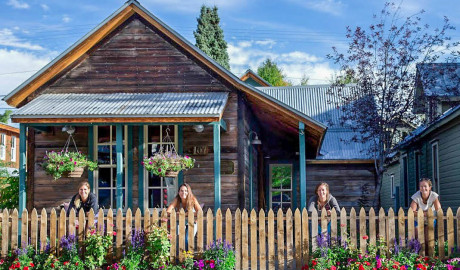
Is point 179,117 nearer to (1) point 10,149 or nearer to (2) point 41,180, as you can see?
(2) point 41,180

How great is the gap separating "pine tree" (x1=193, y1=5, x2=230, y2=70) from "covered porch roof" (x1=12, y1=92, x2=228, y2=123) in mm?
25770

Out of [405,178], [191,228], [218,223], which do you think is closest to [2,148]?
[405,178]

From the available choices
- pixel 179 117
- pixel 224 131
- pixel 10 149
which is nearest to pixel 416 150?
pixel 224 131

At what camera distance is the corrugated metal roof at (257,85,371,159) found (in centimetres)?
2177

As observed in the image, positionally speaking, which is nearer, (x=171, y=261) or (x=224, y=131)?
(x=171, y=261)

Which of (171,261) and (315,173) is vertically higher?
(315,173)

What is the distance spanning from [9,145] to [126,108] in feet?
90.8

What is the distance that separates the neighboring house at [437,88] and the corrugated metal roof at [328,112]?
9.40 feet

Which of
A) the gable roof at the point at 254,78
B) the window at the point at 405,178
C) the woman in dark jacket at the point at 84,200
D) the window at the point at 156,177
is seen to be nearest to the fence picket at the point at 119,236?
the woman in dark jacket at the point at 84,200

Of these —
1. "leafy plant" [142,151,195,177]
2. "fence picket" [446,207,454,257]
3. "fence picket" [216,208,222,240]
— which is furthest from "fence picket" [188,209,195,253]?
"fence picket" [446,207,454,257]

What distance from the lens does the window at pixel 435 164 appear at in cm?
1702

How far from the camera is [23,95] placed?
13.7 metres

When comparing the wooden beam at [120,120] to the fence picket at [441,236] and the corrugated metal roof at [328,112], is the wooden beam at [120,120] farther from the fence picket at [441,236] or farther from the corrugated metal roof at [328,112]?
the corrugated metal roof at [328,112]

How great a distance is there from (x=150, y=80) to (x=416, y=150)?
33.5 ft
